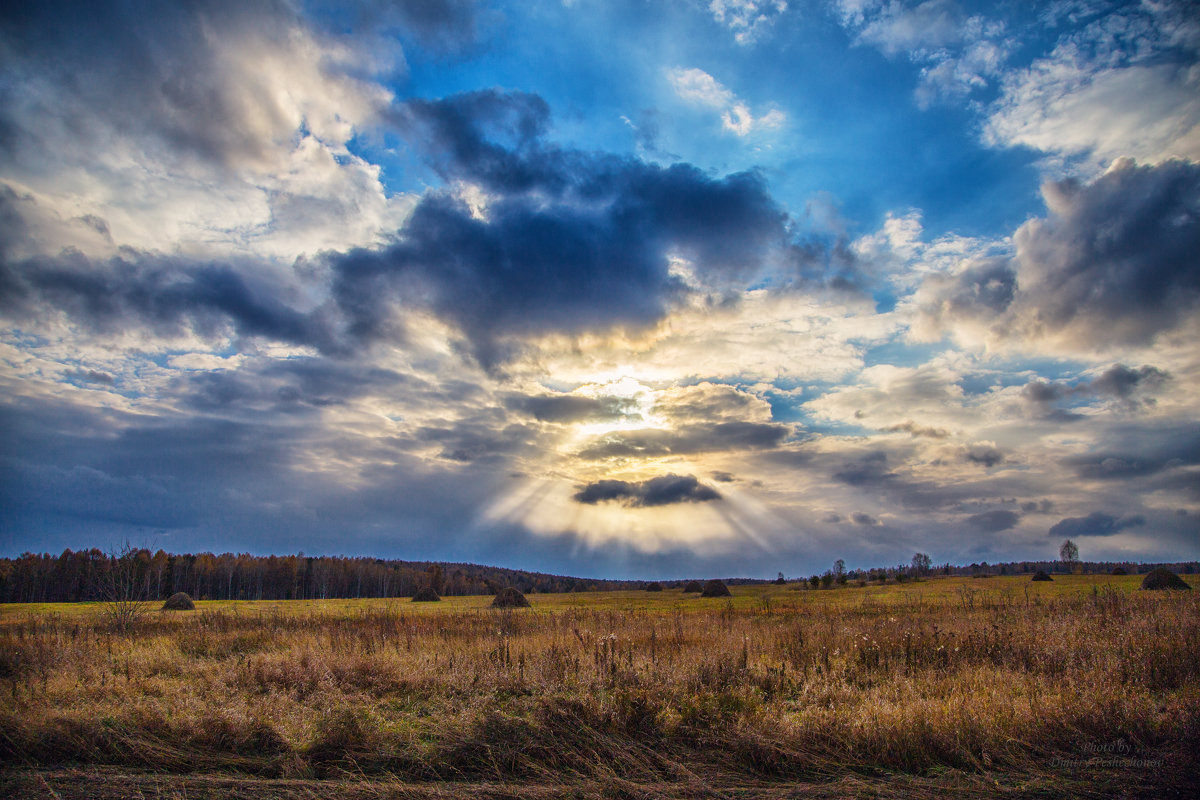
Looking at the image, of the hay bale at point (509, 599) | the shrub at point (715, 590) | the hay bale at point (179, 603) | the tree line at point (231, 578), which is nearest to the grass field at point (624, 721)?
the hay bale at point (509, 599)

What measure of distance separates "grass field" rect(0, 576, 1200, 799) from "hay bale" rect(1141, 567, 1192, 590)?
4206cm

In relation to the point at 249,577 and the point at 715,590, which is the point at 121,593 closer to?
the point at 715,590

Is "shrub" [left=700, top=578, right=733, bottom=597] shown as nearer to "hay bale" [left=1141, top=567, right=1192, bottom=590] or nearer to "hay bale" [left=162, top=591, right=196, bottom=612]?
"hay bale" [left=1141, top=567, right=1192, bottom=590]

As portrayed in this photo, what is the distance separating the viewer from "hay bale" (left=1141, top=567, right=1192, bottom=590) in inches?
1615

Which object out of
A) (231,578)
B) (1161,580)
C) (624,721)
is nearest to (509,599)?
(624,721)

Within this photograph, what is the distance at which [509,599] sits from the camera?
44969 millimetres

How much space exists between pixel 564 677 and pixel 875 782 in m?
5.32

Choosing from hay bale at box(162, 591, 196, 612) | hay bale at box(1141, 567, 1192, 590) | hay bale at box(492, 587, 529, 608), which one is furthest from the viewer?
hay bale at box(162, 591, 196, 612)

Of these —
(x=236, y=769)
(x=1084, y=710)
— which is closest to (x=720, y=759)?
(x=1084, y=710)

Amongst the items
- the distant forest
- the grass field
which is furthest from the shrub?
the grass field

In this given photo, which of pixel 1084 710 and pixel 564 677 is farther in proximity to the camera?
pixel 564 677

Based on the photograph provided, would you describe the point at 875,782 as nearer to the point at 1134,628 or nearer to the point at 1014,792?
the point at 1014,792

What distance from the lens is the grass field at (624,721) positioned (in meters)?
5.77

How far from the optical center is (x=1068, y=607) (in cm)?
1970
